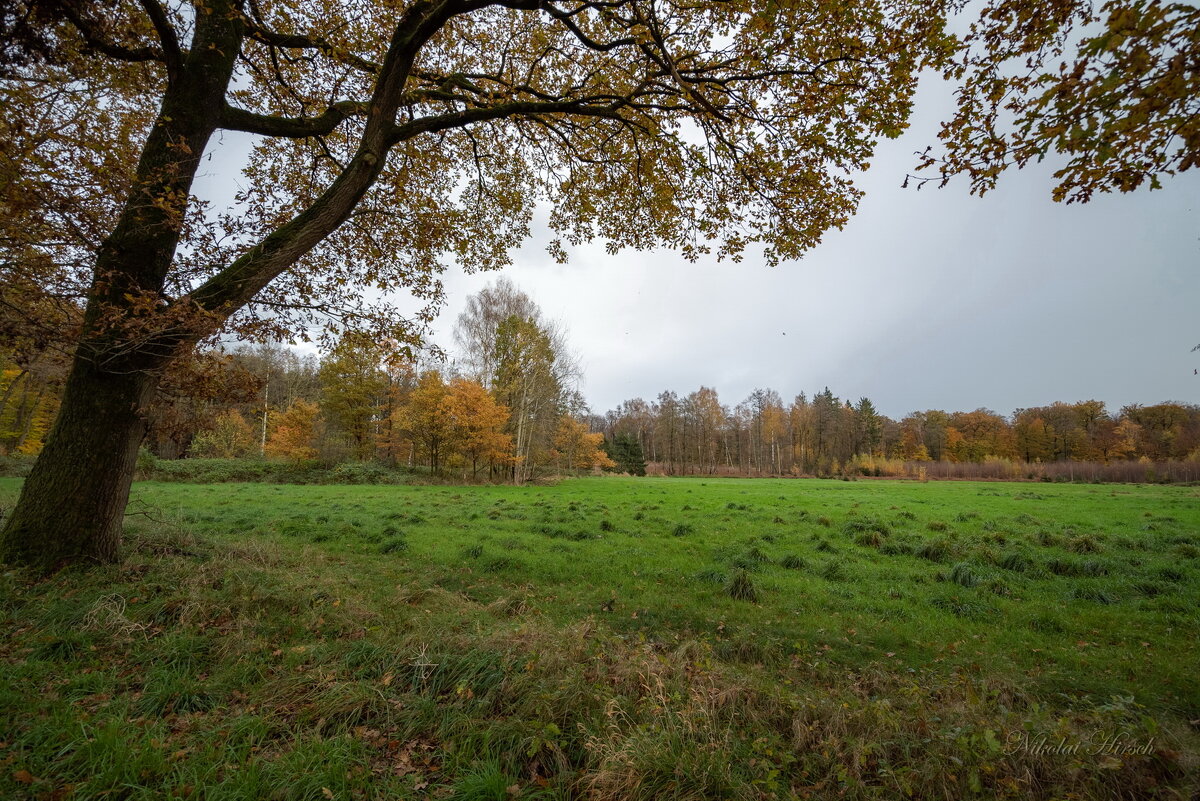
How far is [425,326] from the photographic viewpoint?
257 inches

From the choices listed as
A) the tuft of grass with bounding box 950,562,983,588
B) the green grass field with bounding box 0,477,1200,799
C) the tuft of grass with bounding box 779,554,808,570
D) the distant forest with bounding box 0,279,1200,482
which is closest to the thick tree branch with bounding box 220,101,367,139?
the distant forest with bounding box 0,279,1200,482

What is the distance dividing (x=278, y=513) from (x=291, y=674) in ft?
38.9

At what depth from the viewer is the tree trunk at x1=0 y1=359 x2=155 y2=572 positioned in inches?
184

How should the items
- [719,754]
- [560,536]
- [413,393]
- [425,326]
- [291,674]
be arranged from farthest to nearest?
[413,393] < [560,536] < [425,326] < [291,674] < [719,754]

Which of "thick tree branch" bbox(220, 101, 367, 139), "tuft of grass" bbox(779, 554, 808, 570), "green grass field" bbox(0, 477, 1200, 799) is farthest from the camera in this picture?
"tuft of grass" bbox(779, 554, 808, 570)

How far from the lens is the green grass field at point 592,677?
95.0 inches

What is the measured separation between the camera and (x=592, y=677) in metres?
3.35

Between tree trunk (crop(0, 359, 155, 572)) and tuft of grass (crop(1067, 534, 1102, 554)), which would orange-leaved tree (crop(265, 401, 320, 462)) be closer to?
tree trunk (crop(0, 359, 155, 572))

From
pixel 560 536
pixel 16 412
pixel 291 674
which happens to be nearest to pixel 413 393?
pixel 560 536

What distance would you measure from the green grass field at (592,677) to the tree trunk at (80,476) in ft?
1.67

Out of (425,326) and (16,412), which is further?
(16,412)

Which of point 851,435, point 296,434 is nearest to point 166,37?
point 296,434

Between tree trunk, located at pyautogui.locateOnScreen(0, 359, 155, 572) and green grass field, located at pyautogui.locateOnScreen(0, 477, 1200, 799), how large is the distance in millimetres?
509

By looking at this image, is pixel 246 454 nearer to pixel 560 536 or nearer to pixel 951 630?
pixel 560 536
